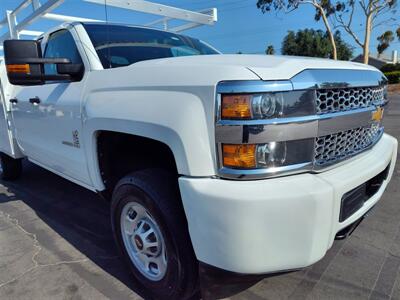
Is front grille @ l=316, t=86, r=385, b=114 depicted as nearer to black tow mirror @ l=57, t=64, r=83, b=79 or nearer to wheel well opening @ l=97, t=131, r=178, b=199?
wheel well opening @ l=97, t=131, r=178, b=199

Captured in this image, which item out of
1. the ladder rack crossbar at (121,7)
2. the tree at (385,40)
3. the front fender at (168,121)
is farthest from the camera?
the tree at (385,40)

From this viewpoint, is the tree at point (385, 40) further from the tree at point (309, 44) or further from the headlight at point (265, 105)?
the headlight at point (265, 105)

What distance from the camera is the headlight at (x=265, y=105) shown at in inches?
59.9

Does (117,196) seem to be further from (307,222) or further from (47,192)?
(47,192)

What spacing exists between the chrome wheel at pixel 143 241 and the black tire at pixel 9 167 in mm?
3483

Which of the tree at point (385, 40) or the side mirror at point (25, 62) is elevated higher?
the tree at point (385, 40)

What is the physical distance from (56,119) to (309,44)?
48172mm

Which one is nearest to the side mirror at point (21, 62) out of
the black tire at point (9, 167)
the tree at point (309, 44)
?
the black tire at point (9, 167)

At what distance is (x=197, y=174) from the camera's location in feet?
5.28

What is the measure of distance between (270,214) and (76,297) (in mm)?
1588

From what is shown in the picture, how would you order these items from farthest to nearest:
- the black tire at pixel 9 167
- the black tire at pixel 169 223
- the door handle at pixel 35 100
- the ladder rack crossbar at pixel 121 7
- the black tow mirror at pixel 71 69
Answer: the black tire at pixel 9 167, the ladder rack crossbar at pixel 121 7, the door handle at pixel 35 100, the black tow mirror at pixel 71 69, the black tire at pixel 169 223

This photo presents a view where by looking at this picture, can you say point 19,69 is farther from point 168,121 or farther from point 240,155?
point 240,155

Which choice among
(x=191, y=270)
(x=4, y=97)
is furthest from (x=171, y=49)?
(x=4, y=97)

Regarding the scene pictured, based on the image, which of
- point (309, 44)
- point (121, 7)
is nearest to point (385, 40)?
point (309, 44)
